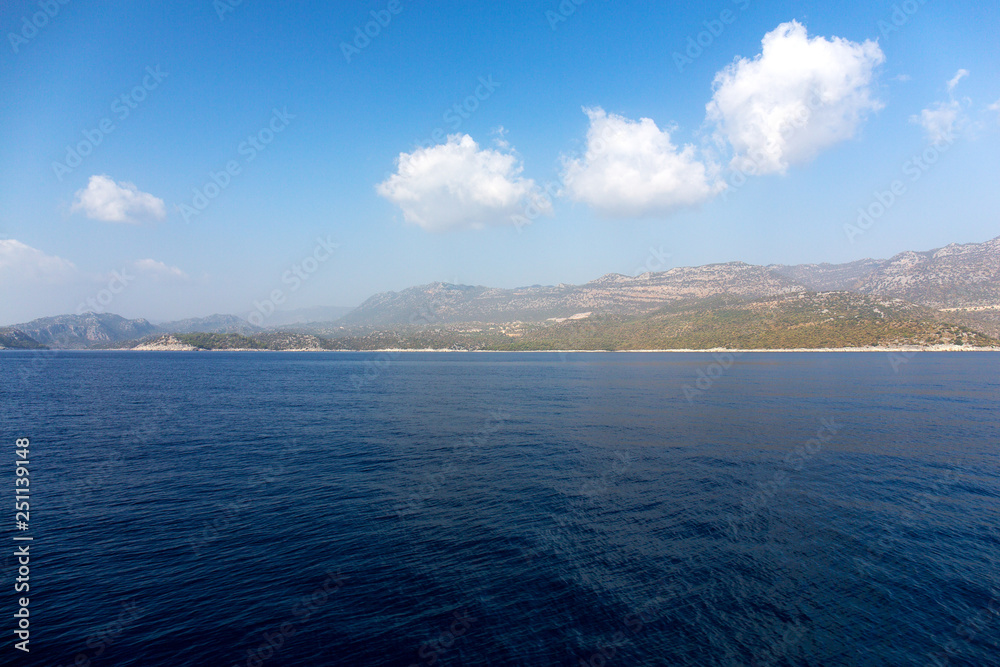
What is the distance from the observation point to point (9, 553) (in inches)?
1000

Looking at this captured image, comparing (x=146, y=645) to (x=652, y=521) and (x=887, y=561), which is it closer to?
(x=652, y=521)

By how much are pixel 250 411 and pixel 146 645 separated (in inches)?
2443

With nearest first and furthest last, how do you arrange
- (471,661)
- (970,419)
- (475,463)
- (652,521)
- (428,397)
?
(471,661) → (652,521) → (475,463) → (970,419) → (428,397)

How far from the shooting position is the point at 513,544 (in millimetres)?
27188

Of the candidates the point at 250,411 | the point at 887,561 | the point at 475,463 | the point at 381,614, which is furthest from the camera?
the point at 250,411

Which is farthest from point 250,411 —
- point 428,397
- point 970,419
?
point 970,419

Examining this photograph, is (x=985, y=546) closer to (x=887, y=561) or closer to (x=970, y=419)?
(x=887, y=561)

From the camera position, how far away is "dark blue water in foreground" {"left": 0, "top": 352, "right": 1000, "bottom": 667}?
18.8 metres

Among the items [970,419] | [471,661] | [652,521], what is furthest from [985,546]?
[970,419]

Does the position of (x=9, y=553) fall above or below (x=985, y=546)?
above

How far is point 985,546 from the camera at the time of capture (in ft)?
87.9

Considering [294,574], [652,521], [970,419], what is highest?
[294,574]

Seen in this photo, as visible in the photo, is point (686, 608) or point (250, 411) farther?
point (250, 411)

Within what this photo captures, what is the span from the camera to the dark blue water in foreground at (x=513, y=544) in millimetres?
18844
